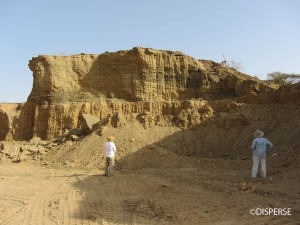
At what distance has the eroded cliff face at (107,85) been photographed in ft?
76.0

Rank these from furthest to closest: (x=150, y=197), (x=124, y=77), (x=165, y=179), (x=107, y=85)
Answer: (x=107, y=85) → (x=124, y=77) → (x=165, y=179) → (x=150, y=197)

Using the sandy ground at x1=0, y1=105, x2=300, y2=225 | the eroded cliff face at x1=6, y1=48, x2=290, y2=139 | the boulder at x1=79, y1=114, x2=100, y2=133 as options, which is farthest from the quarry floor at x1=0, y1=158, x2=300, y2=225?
the eroded cliff face at x1=6, y1=48, x2=290, y2=139

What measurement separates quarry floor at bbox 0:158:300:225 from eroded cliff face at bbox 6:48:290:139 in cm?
1049

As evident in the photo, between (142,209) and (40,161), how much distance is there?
33.8 feet

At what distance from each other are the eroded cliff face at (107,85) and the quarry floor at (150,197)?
10.5m

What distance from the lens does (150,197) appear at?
8414 millimetres

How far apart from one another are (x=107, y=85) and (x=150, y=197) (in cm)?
1697

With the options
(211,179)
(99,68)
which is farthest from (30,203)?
(99,68)

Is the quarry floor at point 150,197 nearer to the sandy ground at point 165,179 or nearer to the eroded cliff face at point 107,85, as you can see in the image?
the sandy ground at point 165,179

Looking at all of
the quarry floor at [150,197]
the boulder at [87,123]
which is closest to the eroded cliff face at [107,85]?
the boulder at [87,123]

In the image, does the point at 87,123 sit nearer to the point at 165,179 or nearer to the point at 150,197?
the point at 165,179

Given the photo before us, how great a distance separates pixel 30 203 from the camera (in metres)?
8.41

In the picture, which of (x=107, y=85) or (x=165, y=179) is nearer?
(x=165, y=179)

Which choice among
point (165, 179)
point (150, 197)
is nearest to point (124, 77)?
point (165, 179)
